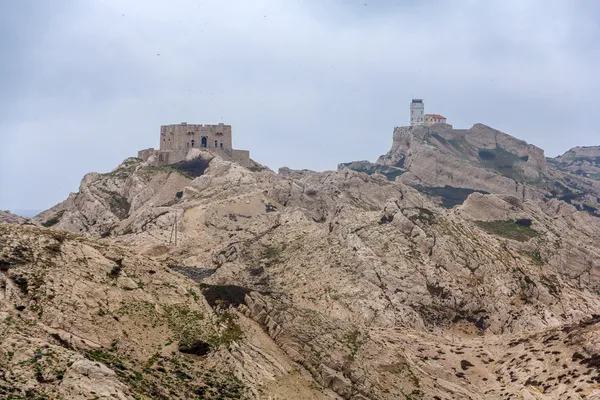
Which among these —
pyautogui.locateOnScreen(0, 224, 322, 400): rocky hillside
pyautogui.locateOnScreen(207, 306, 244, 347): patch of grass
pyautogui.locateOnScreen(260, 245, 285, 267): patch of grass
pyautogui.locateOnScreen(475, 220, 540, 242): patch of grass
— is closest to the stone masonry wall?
pyautogui.locateOnScreen(260, 245, 285, 267): patch of grass

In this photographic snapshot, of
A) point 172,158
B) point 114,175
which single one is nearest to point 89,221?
point 114,175

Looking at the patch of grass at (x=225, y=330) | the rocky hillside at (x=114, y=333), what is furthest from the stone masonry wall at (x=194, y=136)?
→ the patch of grass at (x=225, y=330)

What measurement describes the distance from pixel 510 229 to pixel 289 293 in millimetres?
47619

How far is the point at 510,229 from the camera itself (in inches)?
4311

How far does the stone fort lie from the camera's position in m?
142

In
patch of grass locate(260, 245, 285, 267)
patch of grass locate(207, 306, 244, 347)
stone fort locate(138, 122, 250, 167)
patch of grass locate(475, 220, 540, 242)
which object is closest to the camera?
patch of grass locate(207, 306, 244, 347)

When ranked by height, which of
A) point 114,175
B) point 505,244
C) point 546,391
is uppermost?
point 114,175

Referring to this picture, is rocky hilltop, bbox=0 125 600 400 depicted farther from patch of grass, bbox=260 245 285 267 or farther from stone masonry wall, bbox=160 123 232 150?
stone masonry wall, bbox=160 123 232 150

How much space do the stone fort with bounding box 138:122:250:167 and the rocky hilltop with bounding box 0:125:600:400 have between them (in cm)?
1244

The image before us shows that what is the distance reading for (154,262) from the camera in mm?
55219

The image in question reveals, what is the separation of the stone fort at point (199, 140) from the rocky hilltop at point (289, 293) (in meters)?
12.4

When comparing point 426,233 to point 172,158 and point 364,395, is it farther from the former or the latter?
point 172,158

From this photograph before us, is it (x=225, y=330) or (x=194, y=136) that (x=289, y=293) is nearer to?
(x=225, y=330)

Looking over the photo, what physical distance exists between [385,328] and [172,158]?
249 feet
